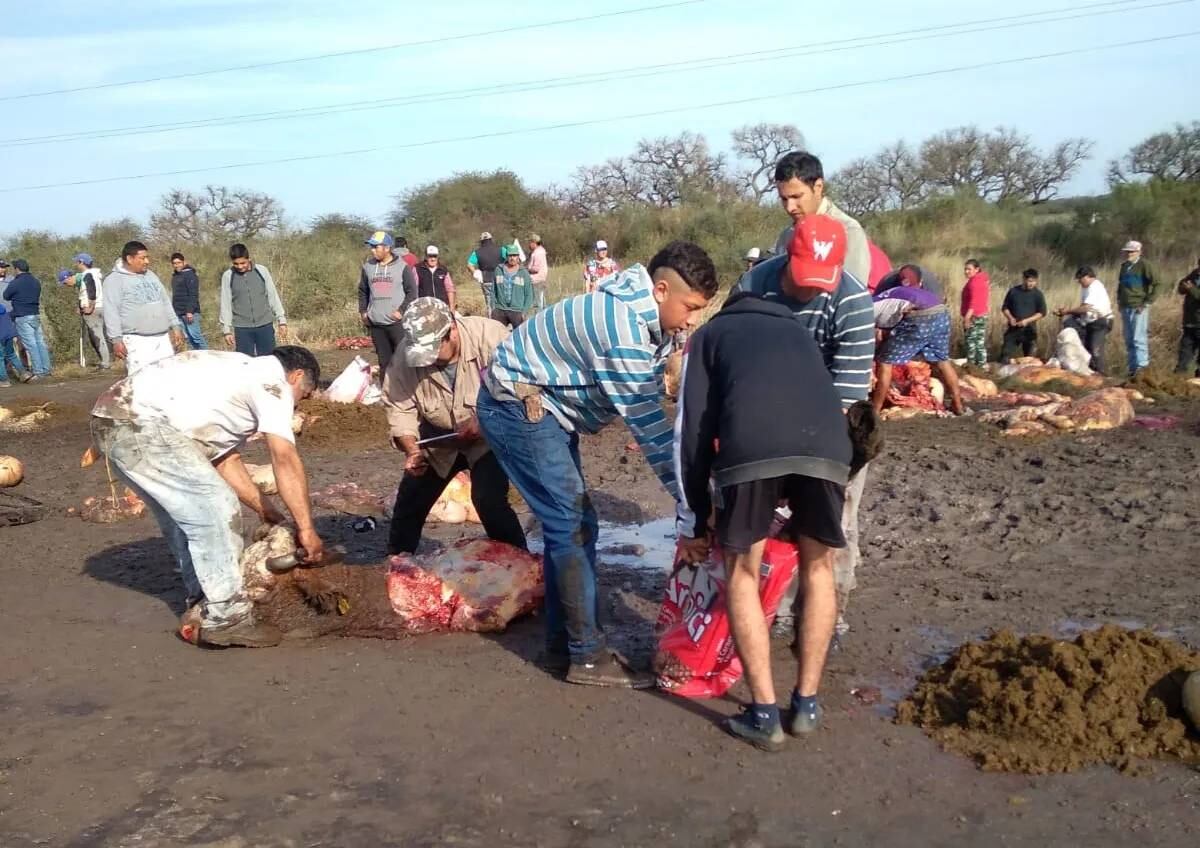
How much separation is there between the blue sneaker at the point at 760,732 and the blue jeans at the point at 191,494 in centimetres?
266

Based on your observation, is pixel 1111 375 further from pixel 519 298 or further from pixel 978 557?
pixel 978 557

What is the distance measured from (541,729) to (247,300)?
895cm

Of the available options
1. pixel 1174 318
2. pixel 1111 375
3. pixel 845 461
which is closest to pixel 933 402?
pixel 1111 375

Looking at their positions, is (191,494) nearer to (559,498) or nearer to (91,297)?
(559,498)

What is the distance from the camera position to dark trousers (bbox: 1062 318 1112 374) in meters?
14.1

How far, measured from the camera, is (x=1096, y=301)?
45.8ft

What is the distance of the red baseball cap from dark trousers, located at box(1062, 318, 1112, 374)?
11.5 meters

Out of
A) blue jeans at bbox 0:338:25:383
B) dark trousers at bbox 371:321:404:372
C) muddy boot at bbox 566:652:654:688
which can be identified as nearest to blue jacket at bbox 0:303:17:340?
blue jeans at bbox 0:338:25:383

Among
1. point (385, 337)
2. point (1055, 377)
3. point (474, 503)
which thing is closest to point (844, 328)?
point (474, 503)

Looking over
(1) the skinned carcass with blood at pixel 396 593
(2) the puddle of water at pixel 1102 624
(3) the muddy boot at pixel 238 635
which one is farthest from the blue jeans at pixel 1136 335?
(3) the muddy boot at pixel 238 635

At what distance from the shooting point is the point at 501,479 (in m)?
5.62

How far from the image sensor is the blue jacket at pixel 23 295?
17016 millimetres

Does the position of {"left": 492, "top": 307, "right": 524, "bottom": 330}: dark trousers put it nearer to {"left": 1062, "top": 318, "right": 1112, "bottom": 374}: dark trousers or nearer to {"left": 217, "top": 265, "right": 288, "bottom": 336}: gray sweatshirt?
{"left": 217, "top": 265, "right": 288, "bottom": 336}: gray sweatshirt

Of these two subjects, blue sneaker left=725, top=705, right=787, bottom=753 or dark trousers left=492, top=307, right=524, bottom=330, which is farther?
dark trousers left=492, top=307, right=524, bottom=330
